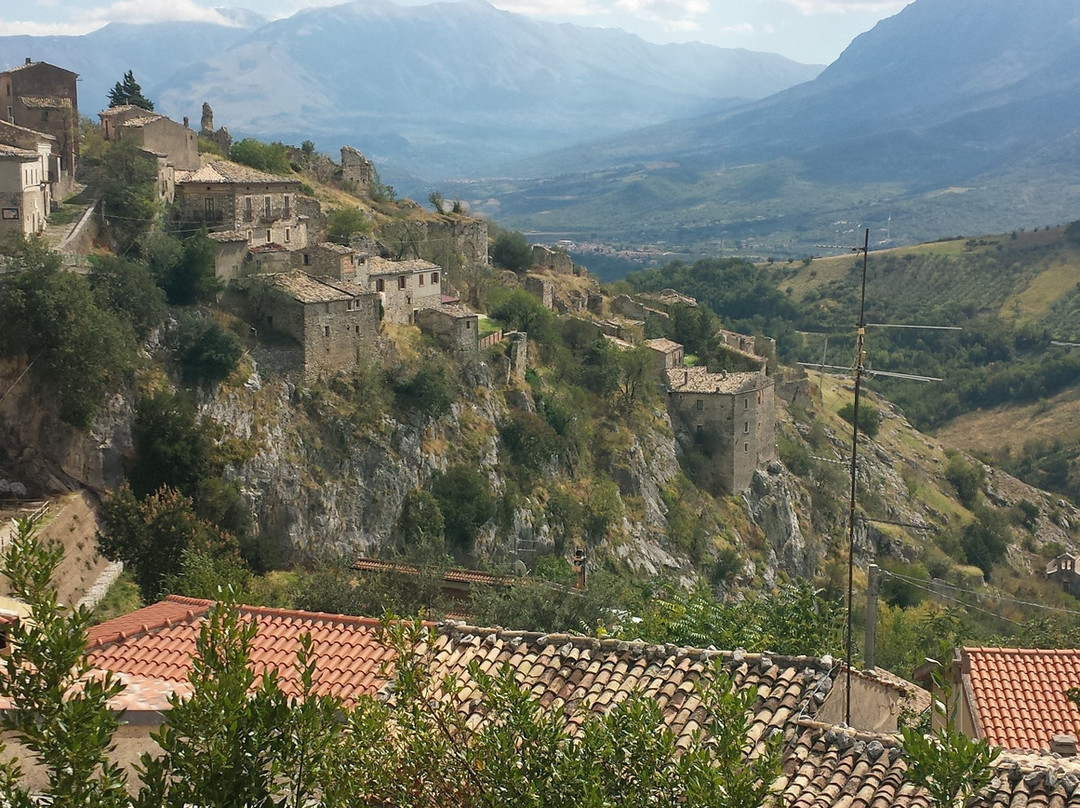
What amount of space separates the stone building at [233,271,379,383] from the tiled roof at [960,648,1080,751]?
21.2m

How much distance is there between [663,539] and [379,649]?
28.8 metres

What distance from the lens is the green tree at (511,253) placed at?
188ft

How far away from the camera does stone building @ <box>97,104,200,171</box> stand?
39625mm

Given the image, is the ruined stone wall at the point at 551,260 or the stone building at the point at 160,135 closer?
the stone building at the point at 160,135

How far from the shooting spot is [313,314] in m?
34.0

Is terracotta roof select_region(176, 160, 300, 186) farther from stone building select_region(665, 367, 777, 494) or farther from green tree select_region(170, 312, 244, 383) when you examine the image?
stone building select_region(665, 367, 777, 494)

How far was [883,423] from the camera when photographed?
78625 millimetres

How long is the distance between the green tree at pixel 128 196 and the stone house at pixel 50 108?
1808 mm

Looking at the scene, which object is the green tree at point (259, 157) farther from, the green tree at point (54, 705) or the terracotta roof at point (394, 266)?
the green tree at point (54, 705)

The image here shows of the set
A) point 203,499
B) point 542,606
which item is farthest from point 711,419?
point 542,606

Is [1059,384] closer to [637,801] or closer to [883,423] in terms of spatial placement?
[883,423]

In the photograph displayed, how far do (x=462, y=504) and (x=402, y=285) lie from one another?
732 cm

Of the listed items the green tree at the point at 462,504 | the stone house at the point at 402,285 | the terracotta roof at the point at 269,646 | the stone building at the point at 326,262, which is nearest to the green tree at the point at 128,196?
the stone building at the point at 326,262

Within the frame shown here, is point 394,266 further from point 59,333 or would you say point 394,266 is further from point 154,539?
point 154,539
